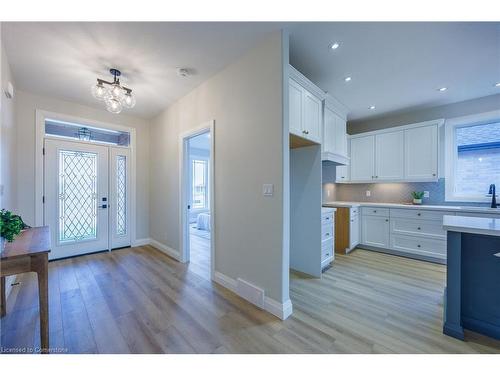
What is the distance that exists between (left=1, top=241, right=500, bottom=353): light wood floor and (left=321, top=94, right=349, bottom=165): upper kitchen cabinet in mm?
1747

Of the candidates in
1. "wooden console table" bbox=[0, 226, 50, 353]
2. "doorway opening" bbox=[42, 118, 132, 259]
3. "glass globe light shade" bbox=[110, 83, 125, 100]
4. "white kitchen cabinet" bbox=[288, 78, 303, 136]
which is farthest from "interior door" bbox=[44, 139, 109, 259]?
"white kitchen cabinet" bbox=[288, 78, 303, 136]

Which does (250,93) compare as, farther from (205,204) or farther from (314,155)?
(205,204)

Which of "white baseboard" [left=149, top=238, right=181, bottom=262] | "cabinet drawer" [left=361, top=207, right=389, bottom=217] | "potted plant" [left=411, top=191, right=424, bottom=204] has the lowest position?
"white baseboard" [left=149, top=238, right=181, bottom=262]

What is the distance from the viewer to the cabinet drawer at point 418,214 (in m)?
3.35

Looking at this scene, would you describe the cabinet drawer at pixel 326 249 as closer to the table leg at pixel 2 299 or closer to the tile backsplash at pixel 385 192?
the tile backsplash at pixel 385 192

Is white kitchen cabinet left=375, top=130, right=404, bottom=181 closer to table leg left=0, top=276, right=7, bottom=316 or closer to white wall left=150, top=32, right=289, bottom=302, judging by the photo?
white wall left=150, top=32, right=289, bottom=302

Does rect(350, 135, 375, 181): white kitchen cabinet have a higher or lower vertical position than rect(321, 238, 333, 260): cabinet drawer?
higher

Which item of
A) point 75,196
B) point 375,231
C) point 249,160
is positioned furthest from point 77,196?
point 375,231

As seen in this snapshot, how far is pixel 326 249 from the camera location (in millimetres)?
Result: 3131

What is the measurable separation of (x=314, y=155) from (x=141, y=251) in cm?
357

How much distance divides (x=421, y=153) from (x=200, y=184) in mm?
6234

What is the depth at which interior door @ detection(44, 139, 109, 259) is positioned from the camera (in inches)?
137

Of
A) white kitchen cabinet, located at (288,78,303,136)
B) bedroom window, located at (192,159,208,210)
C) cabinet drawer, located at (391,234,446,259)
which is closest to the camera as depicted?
white kitchen cabinet, located at (288,78,303,136)

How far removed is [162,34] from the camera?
2.00 metres
